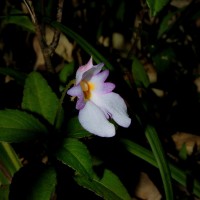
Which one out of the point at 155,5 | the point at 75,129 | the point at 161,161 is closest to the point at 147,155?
the point at 161,161

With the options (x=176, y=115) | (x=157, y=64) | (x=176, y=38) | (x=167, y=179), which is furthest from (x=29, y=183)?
(x=176, y=38)

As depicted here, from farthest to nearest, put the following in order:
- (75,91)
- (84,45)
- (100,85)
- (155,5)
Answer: (84,45)
(100,85)
(75,91)
(155,5)

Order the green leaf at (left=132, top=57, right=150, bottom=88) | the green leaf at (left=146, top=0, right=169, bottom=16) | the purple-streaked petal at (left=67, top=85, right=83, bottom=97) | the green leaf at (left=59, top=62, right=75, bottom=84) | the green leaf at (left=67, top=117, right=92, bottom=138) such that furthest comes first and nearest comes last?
the green leaf at (left=132, top=57, right=150, bottom=88) → the green leaf at (left=59, top=62, right=75, bottom=84) → the green leaf at (left=67, top=117, right=92, bottom=138) → the purple-streaked petal at (left=67, top=85, right=83, bottom=97) → the green leaf at (left=146, top=0, right=169, bottom=16)

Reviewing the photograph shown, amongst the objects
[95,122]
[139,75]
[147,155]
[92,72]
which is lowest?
[147,155]

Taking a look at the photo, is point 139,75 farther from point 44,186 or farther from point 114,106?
point 44,186

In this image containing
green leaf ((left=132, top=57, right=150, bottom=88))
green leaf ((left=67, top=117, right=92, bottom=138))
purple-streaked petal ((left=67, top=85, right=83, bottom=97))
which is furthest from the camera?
green leaf ((left=132, top=57, right=150, bottom=88))

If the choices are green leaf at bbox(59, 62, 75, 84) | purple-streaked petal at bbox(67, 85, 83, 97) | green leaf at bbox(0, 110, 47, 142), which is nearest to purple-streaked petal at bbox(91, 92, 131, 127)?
purple-streaked petal at bbox(67, 85, 83, 97)

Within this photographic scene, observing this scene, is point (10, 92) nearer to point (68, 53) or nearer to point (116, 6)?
point (68, 53)

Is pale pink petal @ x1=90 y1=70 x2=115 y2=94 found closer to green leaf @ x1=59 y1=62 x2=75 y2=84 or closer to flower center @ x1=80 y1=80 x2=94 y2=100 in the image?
flower center @ x1=80 y1=80 x2=94 y2=100

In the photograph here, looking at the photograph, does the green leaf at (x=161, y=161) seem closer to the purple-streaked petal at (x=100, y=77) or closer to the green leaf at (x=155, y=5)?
the purple-streaked petal at (x=100, y=77)
